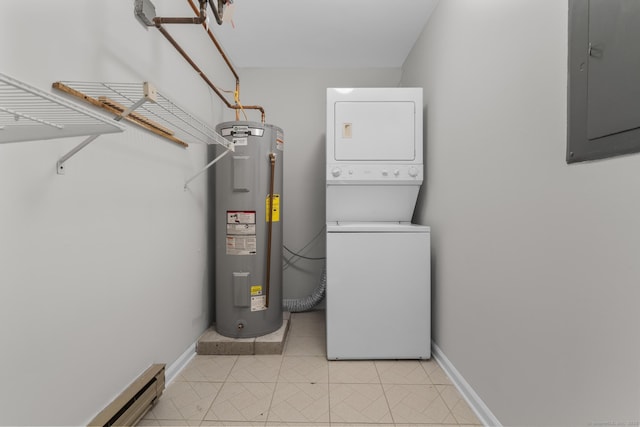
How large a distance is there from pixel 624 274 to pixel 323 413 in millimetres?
1336

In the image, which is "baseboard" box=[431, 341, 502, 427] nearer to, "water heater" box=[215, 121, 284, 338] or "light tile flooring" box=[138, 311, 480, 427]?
"light tile flooring" box=[138, 311, 480, 427]

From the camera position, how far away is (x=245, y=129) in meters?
2.16

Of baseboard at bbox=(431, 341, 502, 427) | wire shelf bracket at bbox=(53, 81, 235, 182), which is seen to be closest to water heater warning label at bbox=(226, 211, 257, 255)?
wire shelf bracket at bbox=(53, 81, 235, 182)

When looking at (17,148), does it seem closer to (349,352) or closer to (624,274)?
(624,274)

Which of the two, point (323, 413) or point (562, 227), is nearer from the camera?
point (562, 227)

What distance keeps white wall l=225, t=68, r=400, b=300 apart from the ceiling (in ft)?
0.32

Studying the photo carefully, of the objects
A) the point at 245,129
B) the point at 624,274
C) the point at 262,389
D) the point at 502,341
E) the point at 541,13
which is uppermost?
the point at 541,13

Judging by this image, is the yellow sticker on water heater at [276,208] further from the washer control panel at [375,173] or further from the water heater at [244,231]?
the washer control panel at [375,173]

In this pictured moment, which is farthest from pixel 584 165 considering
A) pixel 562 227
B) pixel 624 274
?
pixel 624 274

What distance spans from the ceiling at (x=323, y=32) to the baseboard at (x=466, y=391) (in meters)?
2.35

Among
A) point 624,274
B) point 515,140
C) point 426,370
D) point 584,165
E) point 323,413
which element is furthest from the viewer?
point 426,370

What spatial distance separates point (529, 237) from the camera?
1168 millimetres

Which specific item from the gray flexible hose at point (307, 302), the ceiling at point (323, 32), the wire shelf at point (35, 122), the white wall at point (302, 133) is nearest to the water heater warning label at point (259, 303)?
the gray flexible hose at point (307, 302)

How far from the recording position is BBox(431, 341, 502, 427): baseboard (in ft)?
4.59
